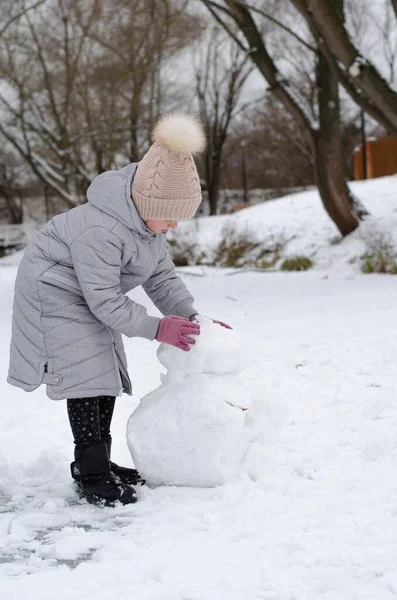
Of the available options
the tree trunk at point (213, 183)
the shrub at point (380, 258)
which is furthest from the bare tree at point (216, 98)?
the shrub at point (380, 258)

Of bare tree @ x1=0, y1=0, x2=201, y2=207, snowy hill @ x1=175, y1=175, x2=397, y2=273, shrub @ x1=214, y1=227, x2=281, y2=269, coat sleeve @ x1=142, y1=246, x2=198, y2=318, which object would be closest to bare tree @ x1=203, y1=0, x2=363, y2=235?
snowy hill @ x1=175, y1=175, x2=397, y2=273

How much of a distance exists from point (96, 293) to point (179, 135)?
2.08 feet

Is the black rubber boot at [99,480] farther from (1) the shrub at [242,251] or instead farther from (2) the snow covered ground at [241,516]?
(1) the shrub at [242,251]

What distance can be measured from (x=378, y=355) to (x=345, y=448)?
5.95ft

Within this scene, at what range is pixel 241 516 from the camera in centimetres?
244

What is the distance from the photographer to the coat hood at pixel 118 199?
107 inches

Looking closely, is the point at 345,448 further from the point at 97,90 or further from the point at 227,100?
the point at 227,100

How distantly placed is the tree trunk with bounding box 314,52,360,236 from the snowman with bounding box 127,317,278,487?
842cm

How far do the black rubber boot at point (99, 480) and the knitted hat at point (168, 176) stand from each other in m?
0.87

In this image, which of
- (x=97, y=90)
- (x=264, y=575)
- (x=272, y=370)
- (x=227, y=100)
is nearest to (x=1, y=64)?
(x=97, y=90)

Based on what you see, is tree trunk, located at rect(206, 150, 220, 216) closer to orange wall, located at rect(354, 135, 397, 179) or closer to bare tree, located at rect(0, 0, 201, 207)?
bare tree, located at rect(0, 0, 201, 207)

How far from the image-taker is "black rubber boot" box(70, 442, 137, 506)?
8.79 feet

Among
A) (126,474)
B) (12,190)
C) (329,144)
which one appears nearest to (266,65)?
(329,144)

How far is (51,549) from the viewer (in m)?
2.26
